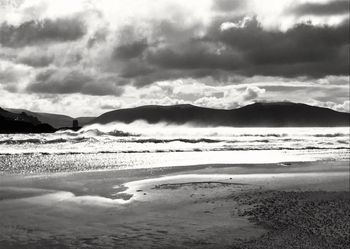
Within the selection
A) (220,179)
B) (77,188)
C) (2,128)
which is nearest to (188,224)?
(77,188)

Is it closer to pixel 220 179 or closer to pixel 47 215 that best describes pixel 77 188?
pixel 47 215

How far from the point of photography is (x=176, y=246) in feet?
32.3

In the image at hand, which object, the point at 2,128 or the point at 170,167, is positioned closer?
the point at 170,167

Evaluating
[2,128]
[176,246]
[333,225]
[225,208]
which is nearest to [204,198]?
[225,208]

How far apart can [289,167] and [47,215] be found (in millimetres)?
19176

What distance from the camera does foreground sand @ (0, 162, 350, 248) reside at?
10.4 meters

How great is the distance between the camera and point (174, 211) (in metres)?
13.8

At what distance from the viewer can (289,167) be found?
93.7 ft

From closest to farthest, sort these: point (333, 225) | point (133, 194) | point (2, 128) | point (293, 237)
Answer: point (293, 237) → point (333, 225) → point (133, 194) → point (2, 128)

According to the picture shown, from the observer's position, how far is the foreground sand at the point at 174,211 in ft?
34.1

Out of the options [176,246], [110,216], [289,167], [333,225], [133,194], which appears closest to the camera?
[176,246]

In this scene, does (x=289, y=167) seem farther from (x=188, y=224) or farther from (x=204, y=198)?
(x=188, y=224)

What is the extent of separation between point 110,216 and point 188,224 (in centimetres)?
254

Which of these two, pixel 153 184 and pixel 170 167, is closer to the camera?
pixel 153 184
